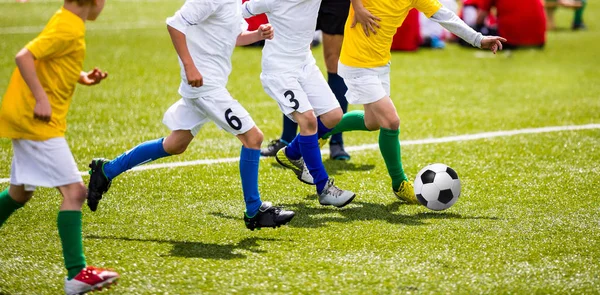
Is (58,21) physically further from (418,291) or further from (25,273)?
(418,291)

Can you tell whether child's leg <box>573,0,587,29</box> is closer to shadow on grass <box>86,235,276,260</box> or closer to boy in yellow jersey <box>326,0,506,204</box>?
boy in yellow jersey <box>326,0,506,204</box>

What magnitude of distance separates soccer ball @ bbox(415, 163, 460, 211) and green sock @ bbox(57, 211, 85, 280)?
2393mm

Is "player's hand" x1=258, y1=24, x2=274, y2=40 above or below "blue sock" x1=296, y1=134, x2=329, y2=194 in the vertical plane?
above

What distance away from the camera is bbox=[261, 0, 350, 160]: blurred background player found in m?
7.23

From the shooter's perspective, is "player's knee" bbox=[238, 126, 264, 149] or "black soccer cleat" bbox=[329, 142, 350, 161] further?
"black soccer cleat" bbox=[329, 142, 350, 161]

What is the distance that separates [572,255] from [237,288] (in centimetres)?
190

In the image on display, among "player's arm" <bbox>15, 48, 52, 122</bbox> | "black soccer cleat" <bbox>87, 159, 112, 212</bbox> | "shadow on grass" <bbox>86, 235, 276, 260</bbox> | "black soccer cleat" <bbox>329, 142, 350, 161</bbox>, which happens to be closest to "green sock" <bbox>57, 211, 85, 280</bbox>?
"player's arm" <bbox>15, 48, 52, 122</bbox>

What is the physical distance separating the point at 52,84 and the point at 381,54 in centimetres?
251

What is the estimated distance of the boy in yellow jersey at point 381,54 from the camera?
5707mm

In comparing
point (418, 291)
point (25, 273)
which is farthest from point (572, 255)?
point (25, 273)

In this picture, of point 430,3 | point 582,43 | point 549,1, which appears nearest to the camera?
point 430,3

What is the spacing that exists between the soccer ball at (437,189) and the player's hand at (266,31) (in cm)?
140

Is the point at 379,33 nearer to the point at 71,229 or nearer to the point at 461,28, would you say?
the point at 461,28

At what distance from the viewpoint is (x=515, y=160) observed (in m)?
7.11
